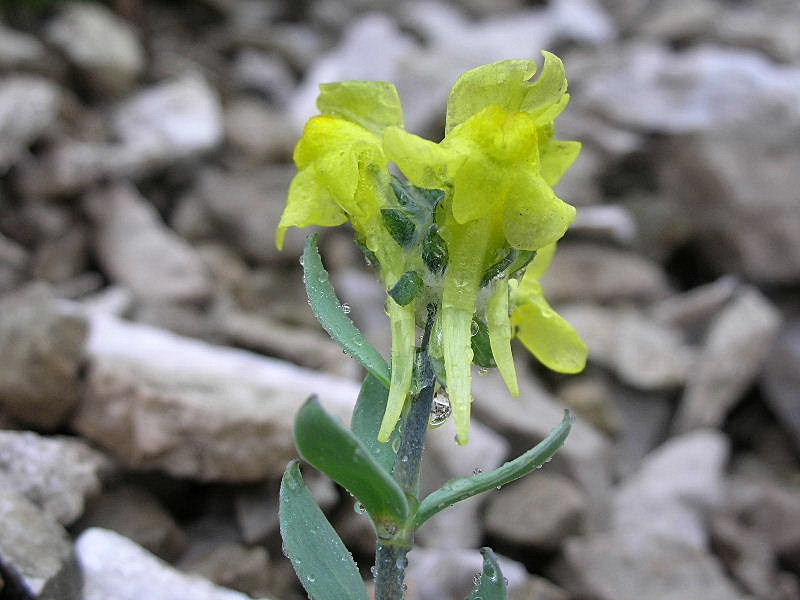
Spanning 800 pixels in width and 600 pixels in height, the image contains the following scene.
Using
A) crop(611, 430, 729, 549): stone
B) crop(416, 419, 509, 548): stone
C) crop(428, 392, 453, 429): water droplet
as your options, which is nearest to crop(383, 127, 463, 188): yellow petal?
crop(428, 392, 453, 429): water droplet

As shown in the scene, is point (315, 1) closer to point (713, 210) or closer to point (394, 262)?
point (713, 210)

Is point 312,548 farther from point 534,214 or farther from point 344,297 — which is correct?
point 344,297

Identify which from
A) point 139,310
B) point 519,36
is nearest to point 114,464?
point 139,310

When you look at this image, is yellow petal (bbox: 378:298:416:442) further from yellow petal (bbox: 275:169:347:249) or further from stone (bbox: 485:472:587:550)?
stone (bbox: 485:472:587:550)

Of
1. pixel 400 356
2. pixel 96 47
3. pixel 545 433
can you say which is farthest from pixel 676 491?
pixel 96 47

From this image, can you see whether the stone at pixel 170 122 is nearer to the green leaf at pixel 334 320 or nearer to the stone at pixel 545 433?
the stone at pixel 545 433

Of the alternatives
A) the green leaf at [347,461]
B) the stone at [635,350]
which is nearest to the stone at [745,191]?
the stone at [635,350]
